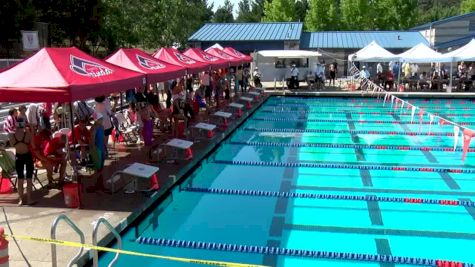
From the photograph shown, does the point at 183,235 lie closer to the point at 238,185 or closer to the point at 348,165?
the point at 238,185

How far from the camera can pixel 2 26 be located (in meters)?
21.0

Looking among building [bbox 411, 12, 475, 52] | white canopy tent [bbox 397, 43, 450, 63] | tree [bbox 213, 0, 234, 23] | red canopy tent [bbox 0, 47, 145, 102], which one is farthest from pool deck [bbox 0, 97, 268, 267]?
tree [bbox 213, 0, 234, 23]

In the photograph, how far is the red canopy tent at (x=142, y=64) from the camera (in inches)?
405

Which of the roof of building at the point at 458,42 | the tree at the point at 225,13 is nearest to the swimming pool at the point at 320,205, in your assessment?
the roof of building at the point at 458,42

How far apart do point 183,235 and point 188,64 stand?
25.0 ft

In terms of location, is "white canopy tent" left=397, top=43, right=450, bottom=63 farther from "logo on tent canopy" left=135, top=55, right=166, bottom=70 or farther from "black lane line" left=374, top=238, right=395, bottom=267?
"black lane line" left=374, top=238, right=395, bottom=267

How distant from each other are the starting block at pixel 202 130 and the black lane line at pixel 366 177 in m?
4.11

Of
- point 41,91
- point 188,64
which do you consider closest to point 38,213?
point 41,91

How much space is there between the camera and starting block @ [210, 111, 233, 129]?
14.9 meters

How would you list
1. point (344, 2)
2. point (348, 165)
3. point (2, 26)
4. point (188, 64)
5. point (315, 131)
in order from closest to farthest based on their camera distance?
point (348, 165) → point (188, 64) → point (315, 131) → point (2, 26) → point (344, 2)

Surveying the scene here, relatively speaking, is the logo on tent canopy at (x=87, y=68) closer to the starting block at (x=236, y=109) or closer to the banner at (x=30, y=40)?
the banner at (x=30, y=40)

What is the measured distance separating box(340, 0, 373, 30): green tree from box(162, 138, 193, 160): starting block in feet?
126

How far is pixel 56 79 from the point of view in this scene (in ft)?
22.4

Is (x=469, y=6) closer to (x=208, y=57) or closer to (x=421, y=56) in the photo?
(x=421, y=56)
